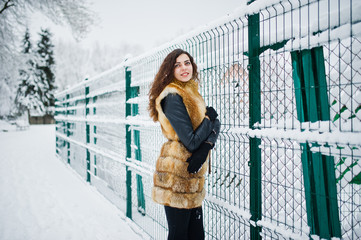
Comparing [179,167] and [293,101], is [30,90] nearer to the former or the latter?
[179,167]

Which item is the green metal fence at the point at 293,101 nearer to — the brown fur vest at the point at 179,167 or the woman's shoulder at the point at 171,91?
the brown fur vest at the point at 179,167

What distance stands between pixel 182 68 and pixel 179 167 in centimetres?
75

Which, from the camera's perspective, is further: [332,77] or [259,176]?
[259,176]

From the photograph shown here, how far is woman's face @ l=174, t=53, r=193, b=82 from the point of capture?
5.74ft

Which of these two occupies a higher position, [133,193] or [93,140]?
[93,140]

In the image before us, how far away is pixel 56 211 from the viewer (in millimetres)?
3918

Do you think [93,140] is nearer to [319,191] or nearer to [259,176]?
[259,176]

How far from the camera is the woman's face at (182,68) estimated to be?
5.74 feet

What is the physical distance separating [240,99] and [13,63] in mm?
11161

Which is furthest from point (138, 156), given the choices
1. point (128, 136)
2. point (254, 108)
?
point (254, 108)

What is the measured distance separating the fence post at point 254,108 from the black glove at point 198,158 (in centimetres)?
36

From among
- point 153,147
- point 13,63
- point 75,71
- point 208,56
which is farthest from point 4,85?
point 75,71

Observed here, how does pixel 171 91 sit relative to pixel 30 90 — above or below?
below

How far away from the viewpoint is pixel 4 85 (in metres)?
16.3
